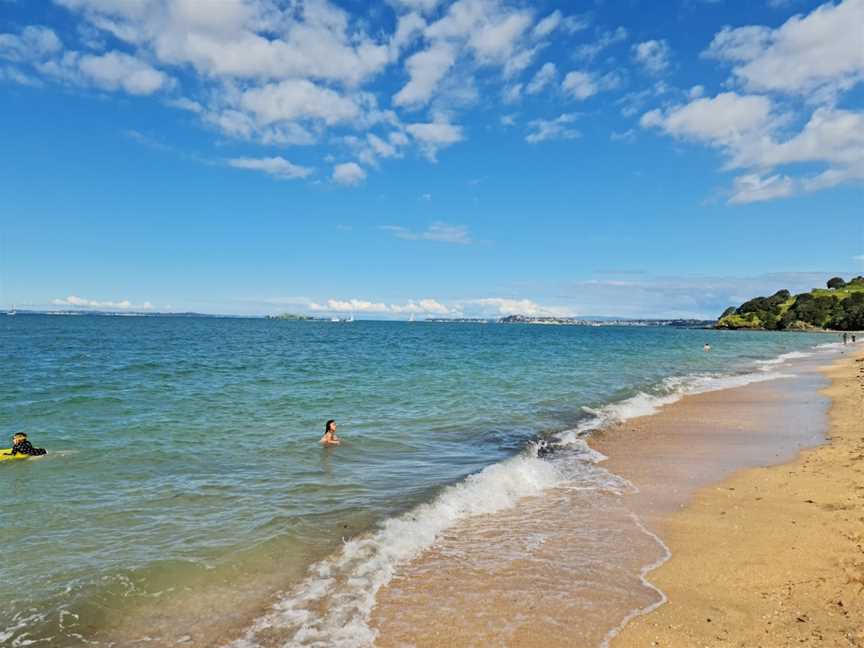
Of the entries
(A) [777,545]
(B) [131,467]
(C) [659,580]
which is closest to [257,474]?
(B) [131,467]

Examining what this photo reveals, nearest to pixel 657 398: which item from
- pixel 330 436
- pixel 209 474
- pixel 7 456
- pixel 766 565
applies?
pixel 330 436

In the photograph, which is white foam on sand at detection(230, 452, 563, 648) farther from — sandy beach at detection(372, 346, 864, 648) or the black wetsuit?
the black wetsuit

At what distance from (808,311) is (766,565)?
576ft

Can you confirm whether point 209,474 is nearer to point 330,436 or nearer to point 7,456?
point 330,436

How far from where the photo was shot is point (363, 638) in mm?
6051

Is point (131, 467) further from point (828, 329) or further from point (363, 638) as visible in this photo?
point (828, 329)

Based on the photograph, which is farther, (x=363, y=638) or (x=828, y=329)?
(x=828, y=329)

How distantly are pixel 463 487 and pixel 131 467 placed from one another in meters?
8.29

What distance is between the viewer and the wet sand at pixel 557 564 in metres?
6.22

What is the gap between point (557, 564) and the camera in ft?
25.8

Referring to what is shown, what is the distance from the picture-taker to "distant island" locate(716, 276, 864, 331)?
139 m

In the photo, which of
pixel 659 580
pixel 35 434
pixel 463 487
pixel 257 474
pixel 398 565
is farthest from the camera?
pixel 35 434

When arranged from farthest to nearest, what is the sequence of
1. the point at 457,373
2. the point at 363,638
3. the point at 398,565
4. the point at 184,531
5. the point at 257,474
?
the point at 457,373 < the point at 257,474 < the point at 184,531 < the point at 398,565 < the point at 363,638

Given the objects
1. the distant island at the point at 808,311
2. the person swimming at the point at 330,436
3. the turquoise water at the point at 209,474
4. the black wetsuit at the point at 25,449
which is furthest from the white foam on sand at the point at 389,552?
the distant island at the point at 808,311
